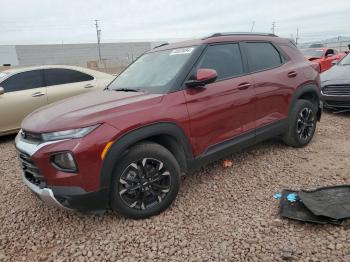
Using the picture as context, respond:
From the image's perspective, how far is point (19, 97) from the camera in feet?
20.7

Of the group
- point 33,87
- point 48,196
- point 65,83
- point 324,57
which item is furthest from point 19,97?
point 324,57

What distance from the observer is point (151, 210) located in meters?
3.18

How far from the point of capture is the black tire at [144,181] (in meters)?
2.97

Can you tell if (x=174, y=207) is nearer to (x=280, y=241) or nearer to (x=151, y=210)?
(x=151, y=210)

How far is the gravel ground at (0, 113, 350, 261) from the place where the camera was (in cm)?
269

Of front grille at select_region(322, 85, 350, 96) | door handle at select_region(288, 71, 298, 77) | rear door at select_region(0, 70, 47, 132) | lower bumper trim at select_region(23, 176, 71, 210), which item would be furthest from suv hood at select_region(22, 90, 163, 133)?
front grille at select_region(322, 85, 350, 96)

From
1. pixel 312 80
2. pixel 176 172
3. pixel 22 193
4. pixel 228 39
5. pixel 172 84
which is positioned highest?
pixel 228 39

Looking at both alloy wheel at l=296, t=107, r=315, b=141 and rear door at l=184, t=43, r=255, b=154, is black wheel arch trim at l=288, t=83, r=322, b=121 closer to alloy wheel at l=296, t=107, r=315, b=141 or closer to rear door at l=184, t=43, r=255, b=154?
alloy wheel at l=296, t=107, r=315, b=141

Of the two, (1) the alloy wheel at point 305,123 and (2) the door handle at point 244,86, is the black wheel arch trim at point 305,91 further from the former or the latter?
(2) the door handle at point 244,86

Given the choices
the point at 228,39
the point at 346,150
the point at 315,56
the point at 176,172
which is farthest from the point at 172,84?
the point at 315,56

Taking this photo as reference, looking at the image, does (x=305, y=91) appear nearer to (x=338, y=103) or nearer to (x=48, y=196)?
(x=338, y=103)

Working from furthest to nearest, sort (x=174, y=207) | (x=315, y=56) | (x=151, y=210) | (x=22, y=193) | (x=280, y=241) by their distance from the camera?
1. (x=315, y=56)
2. (x=22, y=193)
3. (x=174, y=207)
4. (x=151, y=210)
5. (x=280, y=241)

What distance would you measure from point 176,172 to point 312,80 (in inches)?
114

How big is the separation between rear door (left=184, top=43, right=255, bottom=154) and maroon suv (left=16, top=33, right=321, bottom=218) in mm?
12
